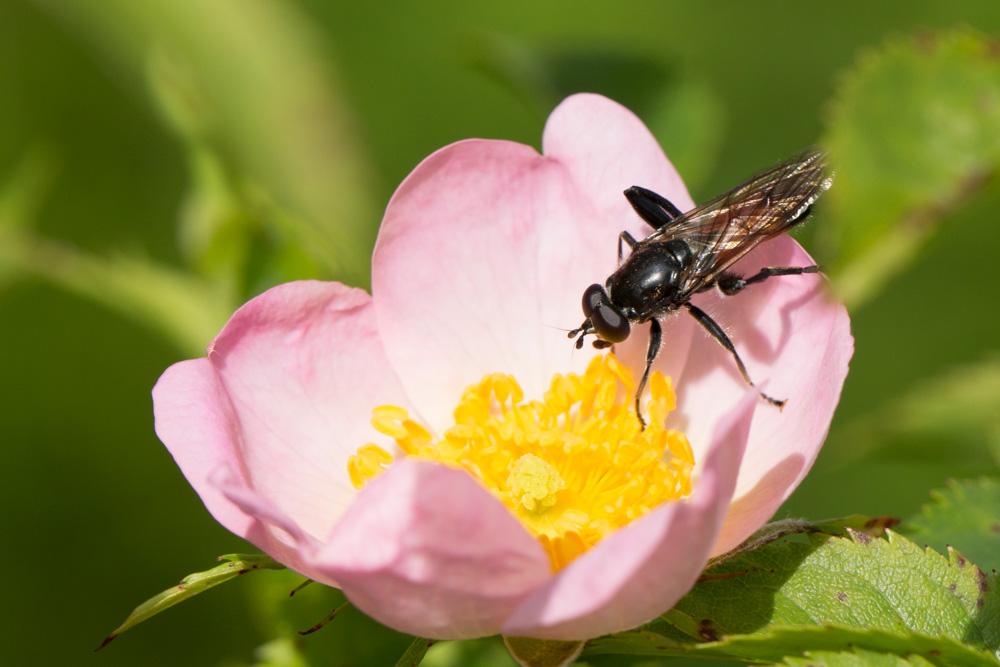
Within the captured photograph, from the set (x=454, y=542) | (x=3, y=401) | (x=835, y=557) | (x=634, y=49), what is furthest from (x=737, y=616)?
(x=3, y=401)

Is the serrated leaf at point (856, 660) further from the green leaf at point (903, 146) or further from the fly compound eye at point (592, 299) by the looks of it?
the fly compound eye at point (592, 299)

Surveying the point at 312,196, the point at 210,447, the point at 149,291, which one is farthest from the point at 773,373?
the point at 312,196

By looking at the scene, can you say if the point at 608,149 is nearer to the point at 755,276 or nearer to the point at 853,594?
the point at 755,276

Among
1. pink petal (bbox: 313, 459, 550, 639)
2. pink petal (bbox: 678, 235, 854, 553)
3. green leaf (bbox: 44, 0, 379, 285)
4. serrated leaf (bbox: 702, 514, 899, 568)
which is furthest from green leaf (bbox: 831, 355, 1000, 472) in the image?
green leaf (bbox: 44, 0, 379, 285)

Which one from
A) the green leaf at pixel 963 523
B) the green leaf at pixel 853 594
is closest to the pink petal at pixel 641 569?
the green leaf at pixel 853 594

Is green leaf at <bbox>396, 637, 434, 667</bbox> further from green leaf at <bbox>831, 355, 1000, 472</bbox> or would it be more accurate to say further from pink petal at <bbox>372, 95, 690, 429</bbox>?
green leaf at <bbox>831, 355, 1000, 472</bbox>
